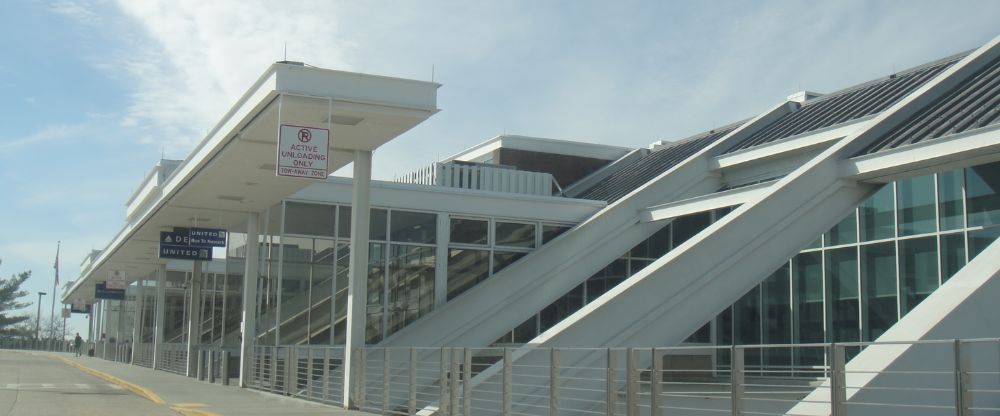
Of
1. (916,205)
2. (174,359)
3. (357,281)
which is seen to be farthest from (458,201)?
(174,359)

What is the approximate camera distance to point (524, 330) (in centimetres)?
2605

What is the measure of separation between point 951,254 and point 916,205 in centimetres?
140

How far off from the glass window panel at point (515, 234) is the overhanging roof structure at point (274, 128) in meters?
5.96

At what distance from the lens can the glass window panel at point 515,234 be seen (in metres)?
25.8

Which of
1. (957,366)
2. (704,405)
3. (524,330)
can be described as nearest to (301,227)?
(524,330)

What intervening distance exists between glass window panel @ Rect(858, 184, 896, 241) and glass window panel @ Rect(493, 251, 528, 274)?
28.5ft

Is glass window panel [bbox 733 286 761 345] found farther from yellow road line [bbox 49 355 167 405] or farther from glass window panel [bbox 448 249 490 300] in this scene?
yellow road line [bbox 49 355 167 405]

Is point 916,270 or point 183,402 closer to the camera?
point 183,402

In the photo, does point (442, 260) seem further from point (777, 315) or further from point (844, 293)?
point (844, 293)

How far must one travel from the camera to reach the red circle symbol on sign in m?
15.0

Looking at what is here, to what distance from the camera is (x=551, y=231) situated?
87.0 feet

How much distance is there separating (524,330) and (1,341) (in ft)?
308

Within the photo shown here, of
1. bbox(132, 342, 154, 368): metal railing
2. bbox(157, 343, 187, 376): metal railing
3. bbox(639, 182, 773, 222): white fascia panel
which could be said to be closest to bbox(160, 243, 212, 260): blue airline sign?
bbox(157, 343, 187, 376): metal railing

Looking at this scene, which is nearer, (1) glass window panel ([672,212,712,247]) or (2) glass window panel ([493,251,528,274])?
(2) glass window panel ([493,251,528,274])
